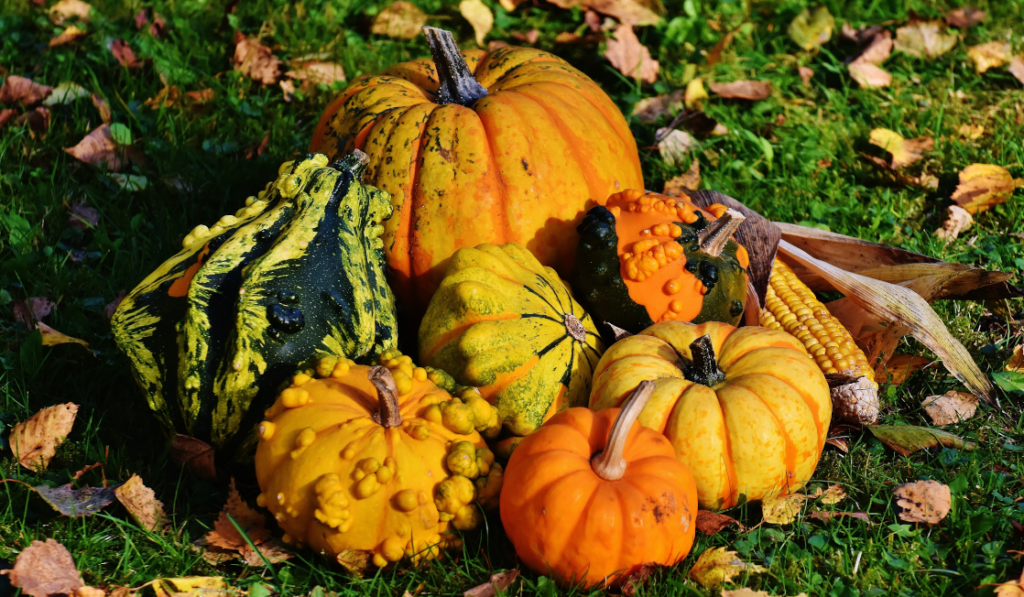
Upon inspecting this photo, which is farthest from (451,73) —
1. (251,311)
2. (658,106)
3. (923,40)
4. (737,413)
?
(923,40)

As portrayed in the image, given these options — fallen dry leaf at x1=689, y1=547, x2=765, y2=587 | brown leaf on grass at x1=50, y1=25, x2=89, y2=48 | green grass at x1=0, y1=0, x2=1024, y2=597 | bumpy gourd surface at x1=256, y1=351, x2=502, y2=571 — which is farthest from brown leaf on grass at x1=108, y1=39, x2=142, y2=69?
fallen dry leaf at x1=689, y1=547, x2=765, y2=587

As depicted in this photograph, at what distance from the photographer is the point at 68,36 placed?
539cm

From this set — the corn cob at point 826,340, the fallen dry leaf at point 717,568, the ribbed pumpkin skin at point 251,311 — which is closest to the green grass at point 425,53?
the fallen dry leaf at point 717,568

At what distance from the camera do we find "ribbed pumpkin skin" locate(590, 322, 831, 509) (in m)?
2.85

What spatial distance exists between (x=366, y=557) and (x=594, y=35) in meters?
4.25

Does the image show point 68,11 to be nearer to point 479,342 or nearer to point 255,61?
point 255,61

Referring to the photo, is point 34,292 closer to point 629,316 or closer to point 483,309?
point 483,309

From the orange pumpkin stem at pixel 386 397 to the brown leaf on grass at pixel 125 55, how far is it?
3616 millimetres

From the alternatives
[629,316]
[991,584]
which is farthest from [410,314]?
[991,584]

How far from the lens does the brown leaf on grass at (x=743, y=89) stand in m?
5.49

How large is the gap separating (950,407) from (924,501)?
753 millimetres

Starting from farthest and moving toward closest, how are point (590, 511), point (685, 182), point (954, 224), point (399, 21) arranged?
point (399, 21), point (685, 182), point (954, 224), point (590, 511)

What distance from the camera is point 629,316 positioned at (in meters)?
3.52

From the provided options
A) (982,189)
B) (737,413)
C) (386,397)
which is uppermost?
(386,397)
